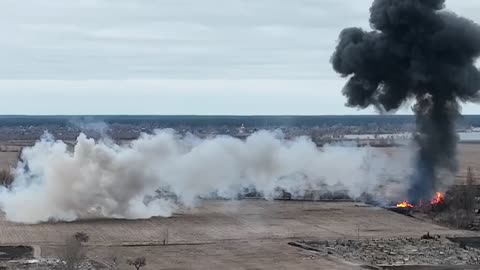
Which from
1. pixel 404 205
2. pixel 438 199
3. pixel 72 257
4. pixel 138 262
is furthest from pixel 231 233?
pixel 438 199

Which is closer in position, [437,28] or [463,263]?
[463,263]

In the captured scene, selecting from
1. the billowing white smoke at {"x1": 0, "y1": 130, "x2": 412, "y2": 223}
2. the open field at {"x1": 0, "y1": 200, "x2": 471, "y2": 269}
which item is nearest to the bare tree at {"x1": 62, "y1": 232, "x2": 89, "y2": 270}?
the open field at {"x1": 0, "y1": 200, "x2": 471, "y2": 269}

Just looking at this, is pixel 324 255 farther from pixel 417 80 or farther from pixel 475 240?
pixel 417 80

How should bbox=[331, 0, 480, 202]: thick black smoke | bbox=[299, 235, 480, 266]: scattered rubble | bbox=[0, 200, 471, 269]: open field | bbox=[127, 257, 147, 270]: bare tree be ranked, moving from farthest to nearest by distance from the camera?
bbox=[331, 0, 480, 202]: thick black smoke < bbox=[0, 200, 471, 269]: open field < bbox=[299, 235, 480, 266]: scattered rubble < bbox=[127, 257, 147, 270]: bare tree

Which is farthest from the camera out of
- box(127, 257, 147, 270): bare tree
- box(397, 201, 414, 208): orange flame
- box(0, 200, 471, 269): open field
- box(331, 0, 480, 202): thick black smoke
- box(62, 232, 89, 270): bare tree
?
box(397, 201, 414, 208): orange flame

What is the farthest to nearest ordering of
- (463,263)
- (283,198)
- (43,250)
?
(283,198)
(43,250)
(463,263)

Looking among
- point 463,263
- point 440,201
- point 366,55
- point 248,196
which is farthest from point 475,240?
point 248,196

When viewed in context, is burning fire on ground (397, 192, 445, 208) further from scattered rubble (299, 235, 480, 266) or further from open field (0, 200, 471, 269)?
scattered rubble (299, 235, 480, 266)

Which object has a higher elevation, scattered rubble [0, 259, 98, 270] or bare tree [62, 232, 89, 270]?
bare tree [62, 232, 89, 270]

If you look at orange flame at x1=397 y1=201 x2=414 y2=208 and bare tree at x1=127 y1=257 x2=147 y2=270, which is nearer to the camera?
bare tree at x1=127 y1=257 x2=147 y2=270
